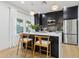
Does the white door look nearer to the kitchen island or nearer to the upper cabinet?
the kitchen island

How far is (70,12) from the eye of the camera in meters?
6.80

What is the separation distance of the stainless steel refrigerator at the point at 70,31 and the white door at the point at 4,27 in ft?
13.9

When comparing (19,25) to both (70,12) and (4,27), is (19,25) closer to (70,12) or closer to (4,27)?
(4,27)

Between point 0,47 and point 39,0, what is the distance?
320cm

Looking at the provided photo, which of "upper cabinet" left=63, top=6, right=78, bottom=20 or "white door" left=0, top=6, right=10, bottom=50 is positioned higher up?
"upper cabinet" left=63, top=6, right=78, bottom=20

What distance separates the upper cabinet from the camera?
6520 mm

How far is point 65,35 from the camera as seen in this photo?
7.05 m

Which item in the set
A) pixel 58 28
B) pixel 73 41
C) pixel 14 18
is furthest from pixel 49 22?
pixel 14 18

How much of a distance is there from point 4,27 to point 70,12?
4758 mm

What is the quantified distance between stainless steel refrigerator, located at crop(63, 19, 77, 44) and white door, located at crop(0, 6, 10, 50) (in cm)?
425

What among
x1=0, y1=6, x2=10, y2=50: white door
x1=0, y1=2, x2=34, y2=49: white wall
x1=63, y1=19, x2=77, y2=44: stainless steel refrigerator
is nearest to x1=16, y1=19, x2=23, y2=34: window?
x1=0, y1=2, x2=34, y2=49: white wall

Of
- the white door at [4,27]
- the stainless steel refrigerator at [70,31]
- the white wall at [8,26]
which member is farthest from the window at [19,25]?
the stainless steel refrigerator at [70,31]

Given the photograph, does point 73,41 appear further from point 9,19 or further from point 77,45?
point 9,19

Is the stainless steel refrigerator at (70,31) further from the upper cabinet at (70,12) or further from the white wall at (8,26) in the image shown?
the white wall at (8,26)
